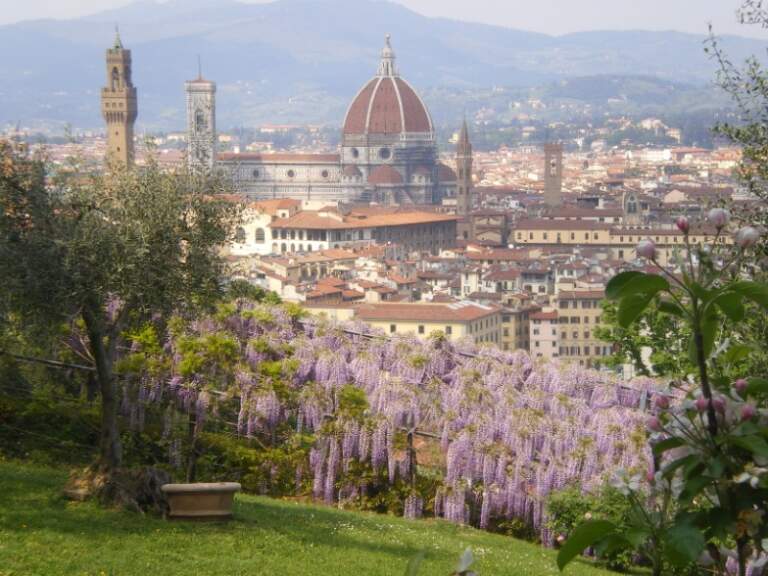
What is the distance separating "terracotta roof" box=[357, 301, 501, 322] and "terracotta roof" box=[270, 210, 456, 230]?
1298 inches

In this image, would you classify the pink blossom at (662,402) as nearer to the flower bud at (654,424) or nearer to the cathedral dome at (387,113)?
the flower bud at (654,424)

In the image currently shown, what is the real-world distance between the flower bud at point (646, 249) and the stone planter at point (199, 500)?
18.9 feet

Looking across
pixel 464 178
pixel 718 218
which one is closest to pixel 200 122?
pixel 464 178

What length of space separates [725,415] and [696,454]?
104 mm

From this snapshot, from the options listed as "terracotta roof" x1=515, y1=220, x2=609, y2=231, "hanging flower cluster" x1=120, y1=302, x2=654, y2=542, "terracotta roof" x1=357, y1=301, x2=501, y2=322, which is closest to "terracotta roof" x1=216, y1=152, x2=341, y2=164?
"terracotta roof" x1=515, y1=220, x2=609, y2=231

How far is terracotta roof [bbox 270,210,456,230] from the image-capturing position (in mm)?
80125

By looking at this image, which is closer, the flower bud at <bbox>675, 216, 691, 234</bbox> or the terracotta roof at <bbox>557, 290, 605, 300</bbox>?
the flower bud at <bbox>675, 216, 691, 234</bbox>

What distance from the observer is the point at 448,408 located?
47.6 ft

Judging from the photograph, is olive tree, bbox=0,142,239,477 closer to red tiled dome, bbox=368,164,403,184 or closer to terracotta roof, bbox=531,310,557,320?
terracotta roof, bbox=531,310,557,320

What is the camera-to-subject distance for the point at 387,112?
409 ft

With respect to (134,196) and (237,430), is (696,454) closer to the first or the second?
(134,196)

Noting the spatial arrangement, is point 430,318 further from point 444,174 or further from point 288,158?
Result: point 444,174

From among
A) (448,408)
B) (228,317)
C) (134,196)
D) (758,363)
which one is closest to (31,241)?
(134,196)

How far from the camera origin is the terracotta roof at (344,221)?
8012 centimetres
